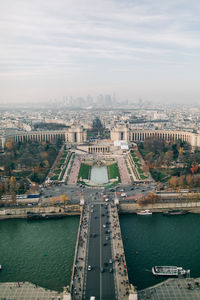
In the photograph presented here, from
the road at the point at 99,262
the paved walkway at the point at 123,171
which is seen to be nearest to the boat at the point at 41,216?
the road at the point at 99,262

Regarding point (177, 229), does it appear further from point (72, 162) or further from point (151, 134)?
point (151, 134)

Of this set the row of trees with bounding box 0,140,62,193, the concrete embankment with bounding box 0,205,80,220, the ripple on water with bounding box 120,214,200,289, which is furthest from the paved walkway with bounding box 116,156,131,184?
the row of trees with bounding box 0,140,62,193

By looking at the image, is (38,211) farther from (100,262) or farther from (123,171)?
(123,171)

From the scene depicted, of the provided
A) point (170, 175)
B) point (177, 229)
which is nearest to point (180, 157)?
point (170, 175)

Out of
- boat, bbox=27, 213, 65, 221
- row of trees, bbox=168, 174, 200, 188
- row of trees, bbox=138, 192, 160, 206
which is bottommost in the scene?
boat, bbox=27, 213, 65, 221

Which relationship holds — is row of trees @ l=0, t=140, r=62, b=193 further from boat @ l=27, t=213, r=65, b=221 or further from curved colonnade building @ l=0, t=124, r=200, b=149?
curved colonnade building @ l=0, t=124, r=200, b=149

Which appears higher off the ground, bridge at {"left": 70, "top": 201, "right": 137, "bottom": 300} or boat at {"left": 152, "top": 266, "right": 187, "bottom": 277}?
bridge at {"left": 70, "top": 201, "right": 137, "bottom": 300}

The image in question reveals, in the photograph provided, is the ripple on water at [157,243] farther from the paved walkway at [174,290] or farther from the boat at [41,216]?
the boat at [41,216]

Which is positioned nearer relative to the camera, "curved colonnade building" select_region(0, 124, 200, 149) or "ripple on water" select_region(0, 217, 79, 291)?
"ripple on water" select_region(0, 217, 79, 291)
